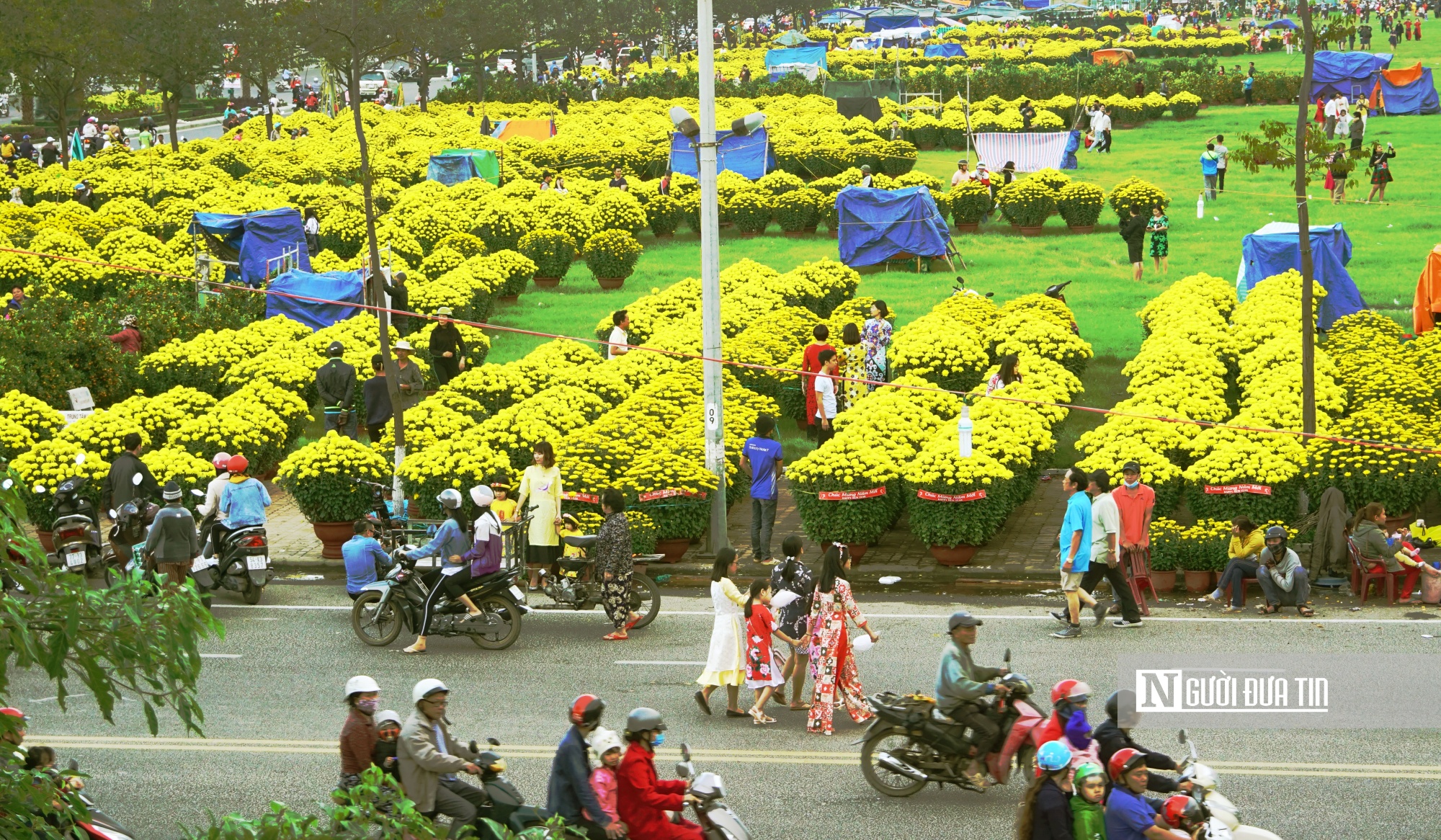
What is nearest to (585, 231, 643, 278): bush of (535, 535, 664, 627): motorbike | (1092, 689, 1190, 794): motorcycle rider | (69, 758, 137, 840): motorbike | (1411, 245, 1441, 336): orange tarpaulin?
(1411, 245, 1441, 336): orange tarpaulin

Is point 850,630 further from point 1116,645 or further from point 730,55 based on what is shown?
point 730,55

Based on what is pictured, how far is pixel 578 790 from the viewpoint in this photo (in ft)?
30.7

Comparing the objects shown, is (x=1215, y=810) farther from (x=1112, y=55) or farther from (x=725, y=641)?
(x=1112, y=55)

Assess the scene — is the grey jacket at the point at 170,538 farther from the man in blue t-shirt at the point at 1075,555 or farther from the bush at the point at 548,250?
Answer: the bush at the point at 548,250

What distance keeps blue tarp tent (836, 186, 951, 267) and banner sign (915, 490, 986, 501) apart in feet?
48.9

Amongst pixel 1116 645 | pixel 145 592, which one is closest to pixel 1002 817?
pixel 1116 645

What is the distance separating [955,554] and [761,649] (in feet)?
16.8

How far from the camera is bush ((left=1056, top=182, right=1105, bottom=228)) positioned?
34.9 metres

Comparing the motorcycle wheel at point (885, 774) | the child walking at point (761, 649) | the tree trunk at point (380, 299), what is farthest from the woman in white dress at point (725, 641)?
the tree trunk at point (380, 299)

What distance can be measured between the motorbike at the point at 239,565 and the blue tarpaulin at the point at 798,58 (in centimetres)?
6122

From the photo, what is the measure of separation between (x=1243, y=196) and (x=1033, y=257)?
355 inches

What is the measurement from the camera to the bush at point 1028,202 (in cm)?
3494

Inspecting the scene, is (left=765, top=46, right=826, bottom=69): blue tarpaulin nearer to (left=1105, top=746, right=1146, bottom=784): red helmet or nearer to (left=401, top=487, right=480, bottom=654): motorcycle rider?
(left=401, top=487, right=480, bottom=654): motorcycle rider

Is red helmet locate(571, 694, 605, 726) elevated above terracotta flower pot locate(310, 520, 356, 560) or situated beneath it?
elevated above
